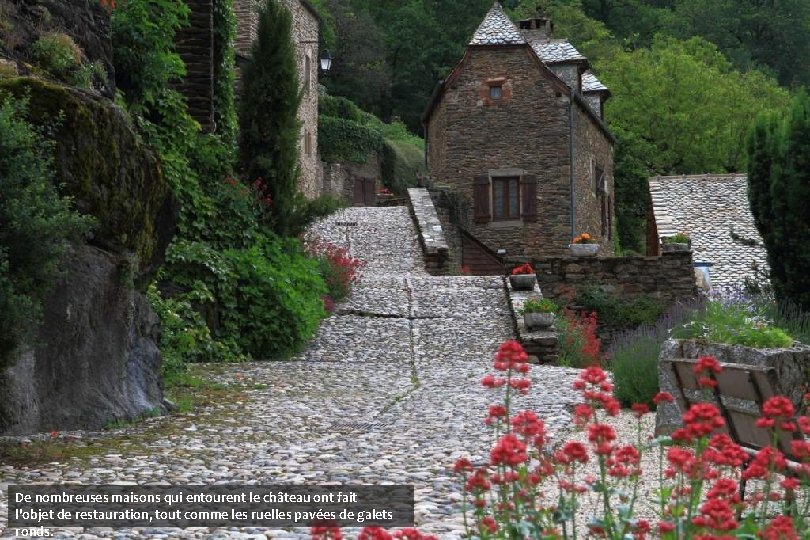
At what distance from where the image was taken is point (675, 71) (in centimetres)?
4109

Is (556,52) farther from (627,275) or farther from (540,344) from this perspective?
(540,344)

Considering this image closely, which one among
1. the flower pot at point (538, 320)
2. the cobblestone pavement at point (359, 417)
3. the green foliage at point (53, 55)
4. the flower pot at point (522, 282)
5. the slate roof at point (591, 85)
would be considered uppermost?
the slate roof at point (591, 85)

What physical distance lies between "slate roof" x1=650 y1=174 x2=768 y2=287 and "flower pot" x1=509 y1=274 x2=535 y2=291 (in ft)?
19.1

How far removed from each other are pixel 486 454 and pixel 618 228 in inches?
1414

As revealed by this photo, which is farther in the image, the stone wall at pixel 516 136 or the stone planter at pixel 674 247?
the stone wall at pixel 516 136

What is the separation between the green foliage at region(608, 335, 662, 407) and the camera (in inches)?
381

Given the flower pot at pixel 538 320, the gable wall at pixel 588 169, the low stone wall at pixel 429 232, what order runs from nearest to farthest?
the flower pot at pixel 538 320, the low stone wall at pixel 429 232, the gable wall at pixel 588 169

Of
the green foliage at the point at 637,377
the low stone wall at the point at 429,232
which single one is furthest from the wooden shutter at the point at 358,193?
the green foliage at the point at 637,377

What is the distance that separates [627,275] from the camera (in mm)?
20375

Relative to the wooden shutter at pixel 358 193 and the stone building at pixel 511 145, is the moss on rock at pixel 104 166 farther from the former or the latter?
the wooden shutter at pixel 358 193

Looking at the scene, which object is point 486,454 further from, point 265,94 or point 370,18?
point 370,18

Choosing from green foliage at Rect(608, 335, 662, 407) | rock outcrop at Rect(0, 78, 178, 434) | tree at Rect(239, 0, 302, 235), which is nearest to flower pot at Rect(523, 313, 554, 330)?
tree at Rect(239, 0, 302, 235)

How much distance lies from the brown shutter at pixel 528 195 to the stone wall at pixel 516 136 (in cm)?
13

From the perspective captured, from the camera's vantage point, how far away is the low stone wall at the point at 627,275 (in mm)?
20297
